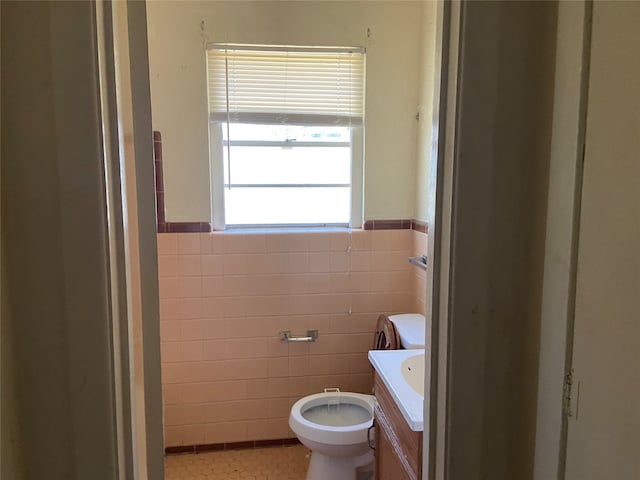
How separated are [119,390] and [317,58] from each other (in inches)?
90.2

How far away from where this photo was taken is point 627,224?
2.27 ft

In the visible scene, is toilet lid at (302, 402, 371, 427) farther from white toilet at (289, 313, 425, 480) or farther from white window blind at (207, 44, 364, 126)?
white window blind at (207, 44, 364, 126)

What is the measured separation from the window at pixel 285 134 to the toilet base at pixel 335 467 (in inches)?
49.4

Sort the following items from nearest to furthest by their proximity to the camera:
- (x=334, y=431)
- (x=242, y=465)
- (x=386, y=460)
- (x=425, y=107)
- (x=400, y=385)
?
(x=400, y=385)
(x=386, y=460)
(x=334, y=431)
(x=425, y=107)
(x=242, y=465)

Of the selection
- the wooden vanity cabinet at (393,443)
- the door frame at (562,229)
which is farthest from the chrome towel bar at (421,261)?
the door frame at (562,229)

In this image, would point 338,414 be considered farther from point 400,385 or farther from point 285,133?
point 285,133

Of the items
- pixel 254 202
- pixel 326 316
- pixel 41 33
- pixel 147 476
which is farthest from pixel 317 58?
pixel 147 476

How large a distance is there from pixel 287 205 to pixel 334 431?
1.25 m

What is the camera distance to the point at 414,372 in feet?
6.46

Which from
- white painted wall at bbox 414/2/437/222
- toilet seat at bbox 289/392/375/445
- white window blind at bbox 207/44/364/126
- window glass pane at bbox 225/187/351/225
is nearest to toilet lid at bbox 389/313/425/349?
toilet seat at bbox 289/392/375/445

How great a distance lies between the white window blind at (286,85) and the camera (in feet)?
8.71

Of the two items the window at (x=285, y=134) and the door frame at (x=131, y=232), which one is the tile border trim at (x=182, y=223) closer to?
the window at (x=285, y=134)

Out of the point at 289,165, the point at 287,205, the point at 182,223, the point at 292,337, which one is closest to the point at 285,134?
the point at 289,165

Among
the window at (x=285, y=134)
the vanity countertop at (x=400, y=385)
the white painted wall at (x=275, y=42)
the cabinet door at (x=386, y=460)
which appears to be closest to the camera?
the vanity countertop at (x=400, y=385)
